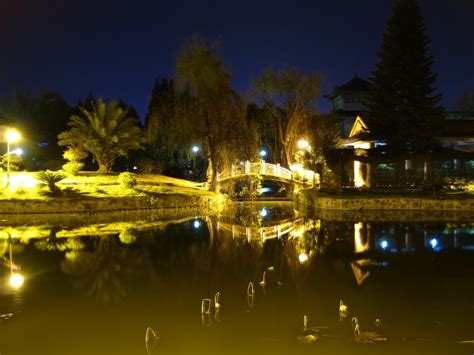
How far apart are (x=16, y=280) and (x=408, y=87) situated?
83.9 ft

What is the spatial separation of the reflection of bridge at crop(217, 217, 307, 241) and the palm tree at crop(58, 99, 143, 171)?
47.2 feet

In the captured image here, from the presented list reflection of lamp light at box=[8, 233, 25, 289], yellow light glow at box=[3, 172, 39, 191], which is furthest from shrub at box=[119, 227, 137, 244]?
yellow light glow at box=[3, 172, 39, 191]

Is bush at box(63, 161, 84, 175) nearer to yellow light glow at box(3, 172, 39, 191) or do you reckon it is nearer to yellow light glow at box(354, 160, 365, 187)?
yellow light glow at box(3, 172, 39, 191)

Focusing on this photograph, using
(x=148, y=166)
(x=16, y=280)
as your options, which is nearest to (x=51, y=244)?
(x=16, y=280)

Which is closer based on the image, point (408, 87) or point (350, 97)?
point (408, 87)

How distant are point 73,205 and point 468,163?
2351 centimetres

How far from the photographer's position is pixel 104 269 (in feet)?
34.3

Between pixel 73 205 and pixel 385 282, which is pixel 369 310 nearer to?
pixel 385 282

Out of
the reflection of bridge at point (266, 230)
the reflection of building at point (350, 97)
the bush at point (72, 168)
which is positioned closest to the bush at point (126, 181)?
the bush at point (72, 168)

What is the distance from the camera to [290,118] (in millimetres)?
36375

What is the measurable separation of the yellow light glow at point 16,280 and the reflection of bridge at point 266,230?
735 cm

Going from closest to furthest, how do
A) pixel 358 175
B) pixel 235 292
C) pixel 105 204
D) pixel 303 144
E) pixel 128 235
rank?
pixel 235 292, pixel 128 235, pixel 105 204, pixel 358 175, pixel 303 144

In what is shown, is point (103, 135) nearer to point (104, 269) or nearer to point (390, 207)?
point (390, 207)

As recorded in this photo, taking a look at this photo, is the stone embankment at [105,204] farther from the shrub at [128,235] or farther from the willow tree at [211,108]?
the shrub at [128,235]
